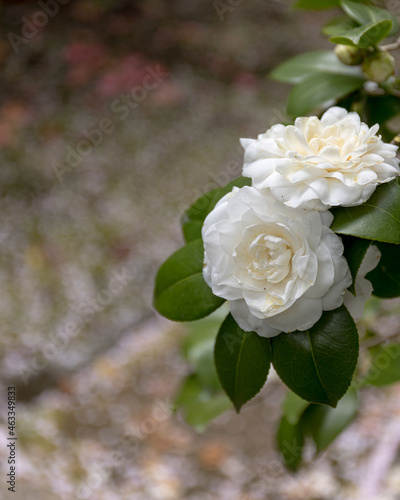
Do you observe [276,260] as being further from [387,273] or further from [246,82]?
[246,82]

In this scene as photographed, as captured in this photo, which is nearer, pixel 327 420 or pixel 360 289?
pixel 360 289

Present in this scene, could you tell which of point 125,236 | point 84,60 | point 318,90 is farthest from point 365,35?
point 84,60

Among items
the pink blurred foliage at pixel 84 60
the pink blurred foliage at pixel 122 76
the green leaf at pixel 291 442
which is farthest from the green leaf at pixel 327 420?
the pink blurred foliage at pixel 84 60

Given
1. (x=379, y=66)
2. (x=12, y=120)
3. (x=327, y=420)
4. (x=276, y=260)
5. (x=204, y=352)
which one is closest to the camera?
(x=276, y=260)

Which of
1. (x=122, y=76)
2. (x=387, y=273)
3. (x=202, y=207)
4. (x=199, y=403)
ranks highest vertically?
(x=202, y=207)

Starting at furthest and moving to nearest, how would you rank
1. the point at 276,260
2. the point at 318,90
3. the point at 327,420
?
the point at 327,420 < the point at 318,90 < the point at 276,260

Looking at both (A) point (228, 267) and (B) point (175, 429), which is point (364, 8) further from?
(B) point (175, 429)

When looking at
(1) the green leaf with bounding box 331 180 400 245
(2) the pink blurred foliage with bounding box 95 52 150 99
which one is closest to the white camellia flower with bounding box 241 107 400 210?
(1) the green leaf with bounding box 331 180 400 245
